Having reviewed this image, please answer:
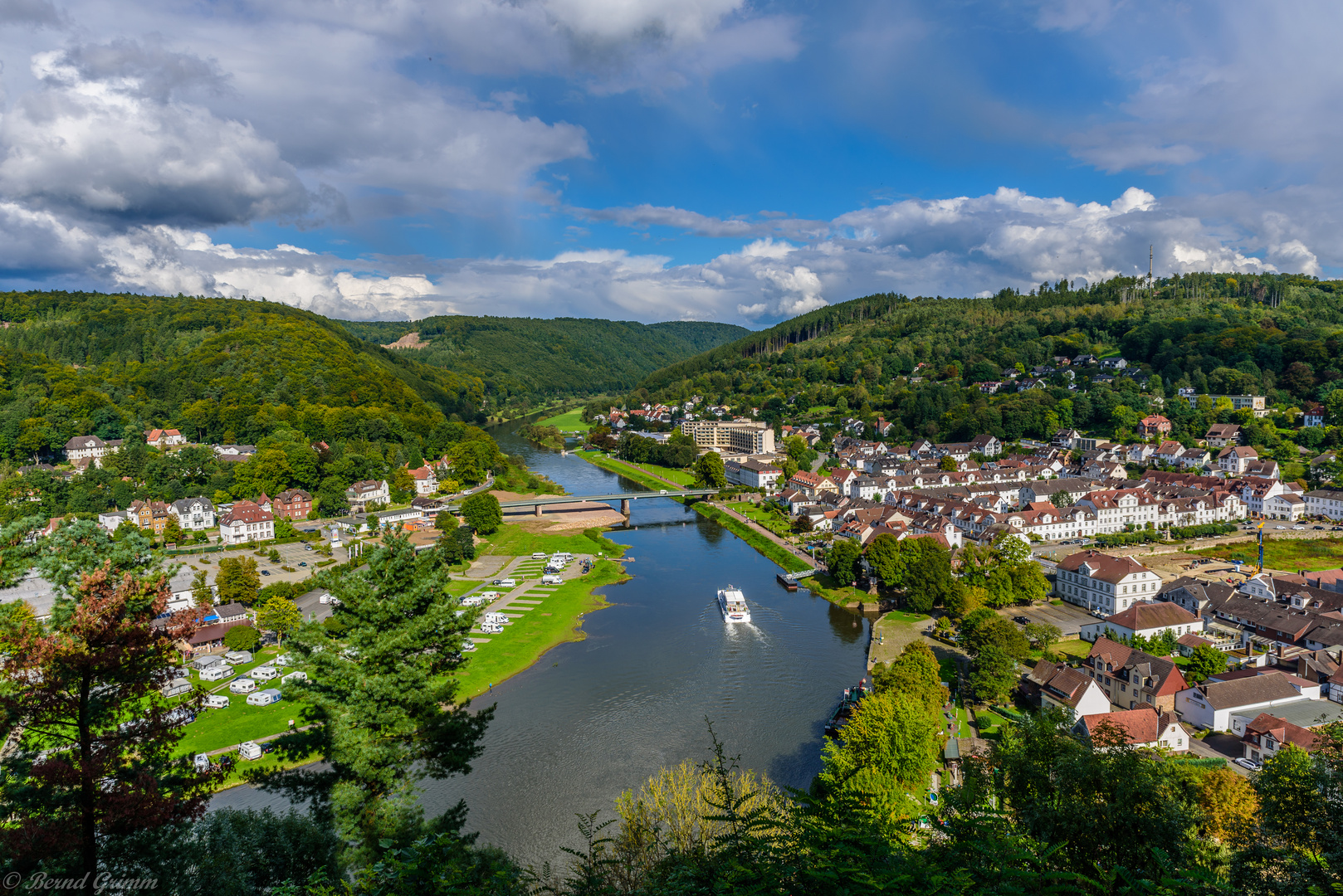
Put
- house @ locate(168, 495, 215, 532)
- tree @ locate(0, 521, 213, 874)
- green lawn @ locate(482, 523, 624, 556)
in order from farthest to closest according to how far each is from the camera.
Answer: house @ locate(168, 495, 215, 532) → green lawn @ locate(482, 523, 624, 556) → tree @ locate(0, 521, 213, 874)

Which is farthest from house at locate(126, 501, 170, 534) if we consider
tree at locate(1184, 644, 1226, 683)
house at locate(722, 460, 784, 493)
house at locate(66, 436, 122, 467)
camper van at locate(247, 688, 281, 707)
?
tree at locate(1184, 644, 1226, 683)

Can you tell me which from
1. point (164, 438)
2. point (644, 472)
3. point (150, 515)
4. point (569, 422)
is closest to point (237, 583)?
point (150, 515)

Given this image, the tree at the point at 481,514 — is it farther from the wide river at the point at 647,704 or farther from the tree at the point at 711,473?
the tree at the point at 711,473

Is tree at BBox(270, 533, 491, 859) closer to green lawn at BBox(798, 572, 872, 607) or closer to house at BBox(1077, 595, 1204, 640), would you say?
house at BBox(1077, 595, 1204, 640)

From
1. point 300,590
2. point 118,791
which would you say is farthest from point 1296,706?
point 300,590

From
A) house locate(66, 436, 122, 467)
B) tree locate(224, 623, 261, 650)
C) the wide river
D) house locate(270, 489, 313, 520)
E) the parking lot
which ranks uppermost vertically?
house locate(66, 436, 122, 467)

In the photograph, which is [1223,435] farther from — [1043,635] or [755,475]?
[1043,635]

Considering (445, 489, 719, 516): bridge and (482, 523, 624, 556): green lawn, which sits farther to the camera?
(445, 489, 719, 516): bridge
